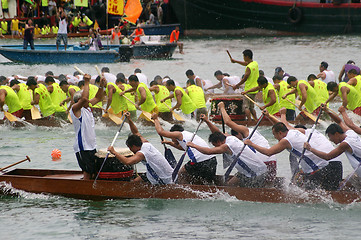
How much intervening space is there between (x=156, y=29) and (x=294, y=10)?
841 centimetres

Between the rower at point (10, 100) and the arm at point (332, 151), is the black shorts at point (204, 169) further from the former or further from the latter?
the rower at point (10, 100)

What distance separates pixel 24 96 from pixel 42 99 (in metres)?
0.52

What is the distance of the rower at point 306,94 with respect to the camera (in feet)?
48.5

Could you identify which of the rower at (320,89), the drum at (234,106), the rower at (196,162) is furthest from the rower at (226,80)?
the rower at (196,162)

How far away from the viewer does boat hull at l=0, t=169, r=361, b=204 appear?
950 centimetres

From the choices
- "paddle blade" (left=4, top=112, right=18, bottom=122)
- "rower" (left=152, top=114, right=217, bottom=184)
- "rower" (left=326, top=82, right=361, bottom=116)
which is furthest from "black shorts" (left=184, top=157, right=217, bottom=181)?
"paddle blade" (left=4, top=112, right=18, bottom=122)

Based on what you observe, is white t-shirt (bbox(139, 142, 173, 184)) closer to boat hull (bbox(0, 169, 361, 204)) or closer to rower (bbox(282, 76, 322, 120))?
boat hull (bbox(0, 169, 361, 204))

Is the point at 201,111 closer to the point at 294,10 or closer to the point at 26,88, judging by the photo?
the point at 26,88

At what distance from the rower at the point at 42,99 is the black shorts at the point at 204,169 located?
6.55 meters

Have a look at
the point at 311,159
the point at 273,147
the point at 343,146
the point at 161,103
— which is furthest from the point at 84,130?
the point at 161,103

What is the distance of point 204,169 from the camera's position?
1009cm

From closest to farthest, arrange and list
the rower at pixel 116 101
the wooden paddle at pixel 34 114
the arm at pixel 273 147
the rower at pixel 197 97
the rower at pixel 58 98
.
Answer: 1. the arm at pixel 273 147
2. the rower at pixel 116 101
3. the rower at pixel 197 97
4. the rower at pixel 58 98
5. the wooden paddle at pixel 34 114

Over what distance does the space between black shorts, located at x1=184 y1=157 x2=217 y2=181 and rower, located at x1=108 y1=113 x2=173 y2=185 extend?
0.38 metres

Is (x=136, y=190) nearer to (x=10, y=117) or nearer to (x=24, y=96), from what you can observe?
(x=10, y=117)
